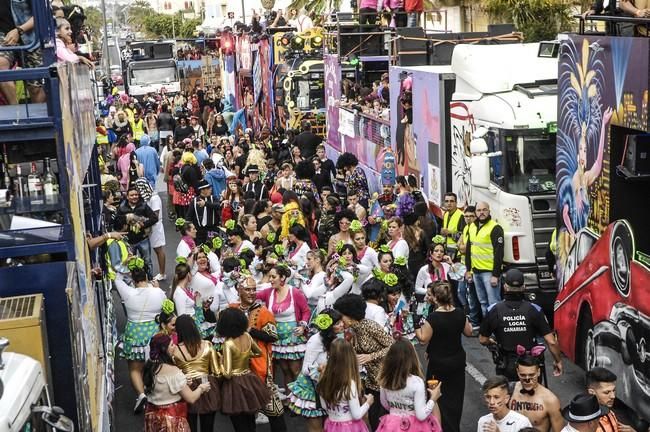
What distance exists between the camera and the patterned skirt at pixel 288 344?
35.3 feet

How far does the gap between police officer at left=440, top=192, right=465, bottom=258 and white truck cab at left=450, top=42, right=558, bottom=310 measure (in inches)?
14.1

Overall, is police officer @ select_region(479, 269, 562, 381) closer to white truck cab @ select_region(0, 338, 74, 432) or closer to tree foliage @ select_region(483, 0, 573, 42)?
white truck cab @ select_region(0, 338, 74, 432)

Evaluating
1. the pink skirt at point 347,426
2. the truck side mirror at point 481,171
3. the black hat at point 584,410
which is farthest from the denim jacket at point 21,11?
the truck side mirror at point 481,171

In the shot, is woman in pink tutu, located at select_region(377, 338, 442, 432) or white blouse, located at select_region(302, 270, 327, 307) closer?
woman in pink tutu, located at select_region(377, 338, 442, 432)

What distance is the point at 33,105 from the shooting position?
7.61 meters

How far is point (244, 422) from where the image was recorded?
9508 mm

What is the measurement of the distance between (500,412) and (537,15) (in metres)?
27.7

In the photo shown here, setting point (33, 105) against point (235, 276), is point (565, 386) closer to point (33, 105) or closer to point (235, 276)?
point (235, 276)

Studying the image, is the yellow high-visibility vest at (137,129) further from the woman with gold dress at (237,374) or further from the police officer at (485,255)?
the woman with gold dress at (237,374)

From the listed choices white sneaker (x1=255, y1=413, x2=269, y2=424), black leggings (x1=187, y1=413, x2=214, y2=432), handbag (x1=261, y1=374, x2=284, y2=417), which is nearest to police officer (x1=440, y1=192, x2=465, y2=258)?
white sneaker (x1=255, y1=413, x2=269, y2=424)

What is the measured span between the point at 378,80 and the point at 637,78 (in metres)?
17.3

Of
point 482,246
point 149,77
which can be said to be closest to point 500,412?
point 482,246

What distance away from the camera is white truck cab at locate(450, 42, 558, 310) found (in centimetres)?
1367

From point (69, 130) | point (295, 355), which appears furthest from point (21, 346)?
point (295, 355)
